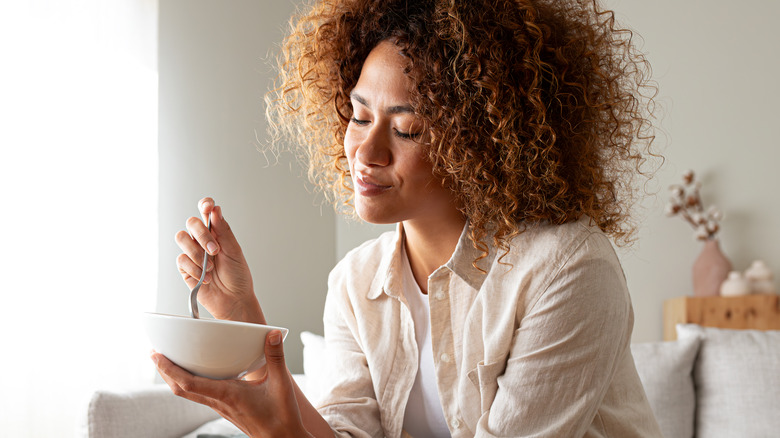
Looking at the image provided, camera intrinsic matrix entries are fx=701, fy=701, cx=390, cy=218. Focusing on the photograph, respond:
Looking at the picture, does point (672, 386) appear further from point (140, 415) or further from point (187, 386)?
point (187, 386)

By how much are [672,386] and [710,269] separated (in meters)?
0.86

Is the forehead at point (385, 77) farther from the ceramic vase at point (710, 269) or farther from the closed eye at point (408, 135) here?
the ceramic vase at point (710, 269)

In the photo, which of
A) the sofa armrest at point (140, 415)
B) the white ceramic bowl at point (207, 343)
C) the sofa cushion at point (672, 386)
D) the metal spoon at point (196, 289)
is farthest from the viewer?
the sofa cushion at point (672, 386)

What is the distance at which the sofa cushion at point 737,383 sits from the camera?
2014 millimetres

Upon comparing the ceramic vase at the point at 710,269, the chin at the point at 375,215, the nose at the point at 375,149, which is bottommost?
the ceramic vase at the point at 710,269

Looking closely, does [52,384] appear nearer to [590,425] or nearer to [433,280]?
[433,280]

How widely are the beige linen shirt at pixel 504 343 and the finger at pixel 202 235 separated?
404 mm

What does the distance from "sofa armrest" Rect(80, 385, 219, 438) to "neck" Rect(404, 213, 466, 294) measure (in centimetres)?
90

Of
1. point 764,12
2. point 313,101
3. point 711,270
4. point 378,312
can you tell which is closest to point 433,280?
point 378,312

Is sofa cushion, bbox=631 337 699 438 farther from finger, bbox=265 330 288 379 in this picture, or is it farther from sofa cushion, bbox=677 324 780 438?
finger, bbox=265 330 288 379

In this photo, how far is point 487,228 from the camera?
4.21 ft

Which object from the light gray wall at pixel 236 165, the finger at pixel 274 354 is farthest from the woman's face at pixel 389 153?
the light gray wall at pixel 236 165

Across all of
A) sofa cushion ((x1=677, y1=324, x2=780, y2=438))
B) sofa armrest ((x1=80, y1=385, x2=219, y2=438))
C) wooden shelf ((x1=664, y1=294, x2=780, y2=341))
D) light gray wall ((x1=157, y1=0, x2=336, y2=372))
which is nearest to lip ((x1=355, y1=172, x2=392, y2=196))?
sofa armrest ((x1=80, y1=385, x2=219, y2=438))

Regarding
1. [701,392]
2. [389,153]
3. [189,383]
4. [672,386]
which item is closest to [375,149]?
[389,153]
